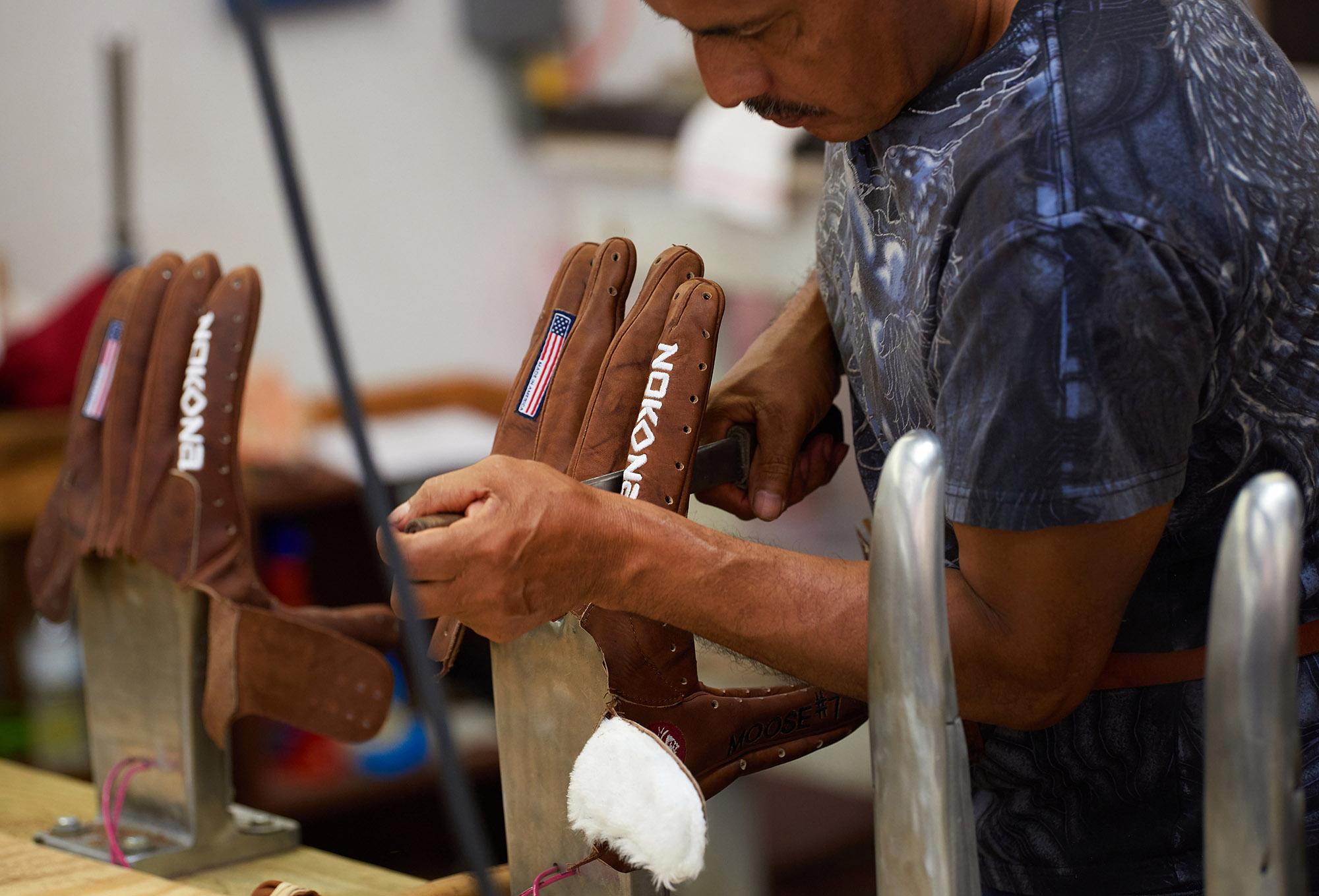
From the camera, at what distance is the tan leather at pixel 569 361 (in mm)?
907

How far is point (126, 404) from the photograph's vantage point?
1.11 m

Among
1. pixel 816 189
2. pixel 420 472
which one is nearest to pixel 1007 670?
pixel 420 472

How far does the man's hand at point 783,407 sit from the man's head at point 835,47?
0.23 meters

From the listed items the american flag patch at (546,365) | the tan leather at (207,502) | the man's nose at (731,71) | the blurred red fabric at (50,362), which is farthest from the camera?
the blurred red fabric at (50,362)

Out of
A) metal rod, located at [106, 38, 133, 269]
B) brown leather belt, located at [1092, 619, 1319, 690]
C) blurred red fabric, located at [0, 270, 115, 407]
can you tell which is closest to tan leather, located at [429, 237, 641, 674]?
brown leather belt, located at [1092, 619, 1319, 690]

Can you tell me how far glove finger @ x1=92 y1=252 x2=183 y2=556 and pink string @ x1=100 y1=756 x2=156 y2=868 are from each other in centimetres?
15

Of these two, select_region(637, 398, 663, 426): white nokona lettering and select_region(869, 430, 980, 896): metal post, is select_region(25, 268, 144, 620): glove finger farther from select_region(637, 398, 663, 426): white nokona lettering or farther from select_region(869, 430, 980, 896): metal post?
select_region(869, 430, 980, 896): metal post

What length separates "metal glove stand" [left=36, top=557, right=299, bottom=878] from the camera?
1.04 m

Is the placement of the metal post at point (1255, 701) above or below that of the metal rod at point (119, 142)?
below

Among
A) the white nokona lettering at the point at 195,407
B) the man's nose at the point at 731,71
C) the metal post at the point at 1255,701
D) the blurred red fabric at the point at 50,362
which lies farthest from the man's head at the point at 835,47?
the blurred red fabric at the point at 50,362

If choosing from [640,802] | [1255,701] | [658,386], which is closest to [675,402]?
[658,386]

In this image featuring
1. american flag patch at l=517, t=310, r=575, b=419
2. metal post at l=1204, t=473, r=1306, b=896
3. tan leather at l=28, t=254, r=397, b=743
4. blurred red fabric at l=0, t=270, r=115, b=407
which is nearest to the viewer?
metal post at l=1204, t=473, r=1306, b=896

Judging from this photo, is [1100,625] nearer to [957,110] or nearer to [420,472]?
[957,110]

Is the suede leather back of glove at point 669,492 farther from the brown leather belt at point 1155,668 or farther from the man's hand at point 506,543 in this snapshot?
the brown leather belt at point 1155,668
